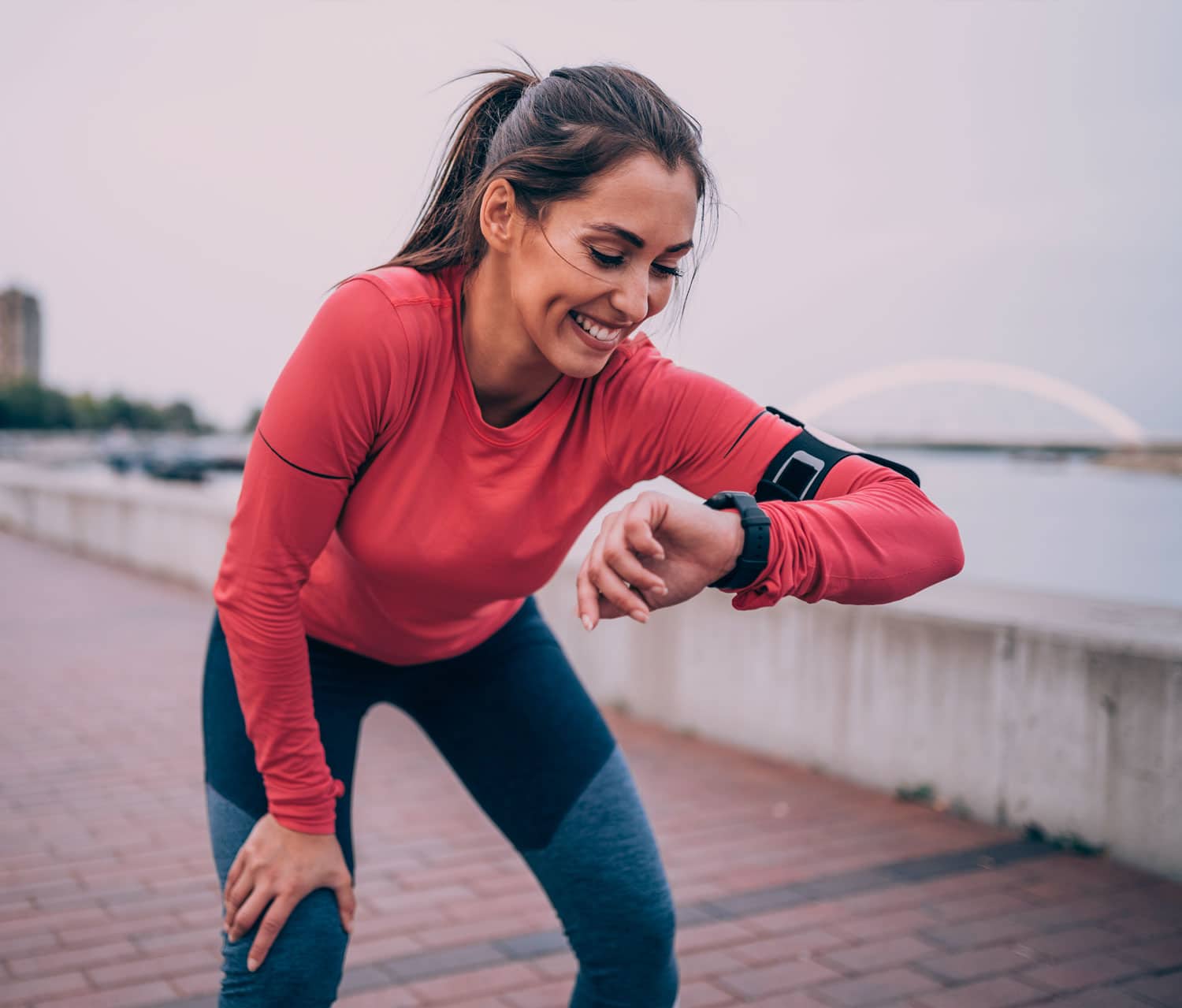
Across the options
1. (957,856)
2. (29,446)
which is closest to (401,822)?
(957,856)

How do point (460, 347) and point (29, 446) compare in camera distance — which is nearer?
point (460, 347)

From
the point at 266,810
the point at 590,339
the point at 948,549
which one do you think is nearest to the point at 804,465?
the point at 948,549

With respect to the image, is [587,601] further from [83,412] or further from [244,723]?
[83,412]

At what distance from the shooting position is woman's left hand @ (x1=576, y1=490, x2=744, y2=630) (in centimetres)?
128

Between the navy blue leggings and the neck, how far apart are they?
531 mm

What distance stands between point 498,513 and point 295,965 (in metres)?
0.73

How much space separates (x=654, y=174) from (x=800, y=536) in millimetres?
566

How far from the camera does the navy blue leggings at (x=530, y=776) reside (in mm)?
1966

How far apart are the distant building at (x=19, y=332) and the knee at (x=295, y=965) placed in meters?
147

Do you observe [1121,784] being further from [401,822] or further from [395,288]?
[395,288]

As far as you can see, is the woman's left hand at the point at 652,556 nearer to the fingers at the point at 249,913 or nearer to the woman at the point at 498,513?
the woman at the point at 498,513

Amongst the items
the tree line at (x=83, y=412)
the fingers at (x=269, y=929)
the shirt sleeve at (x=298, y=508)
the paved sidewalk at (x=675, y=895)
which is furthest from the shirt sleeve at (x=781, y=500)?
the tree line at (x=83, y=412)

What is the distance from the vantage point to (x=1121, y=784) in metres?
3.96

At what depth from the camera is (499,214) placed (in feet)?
5.88
